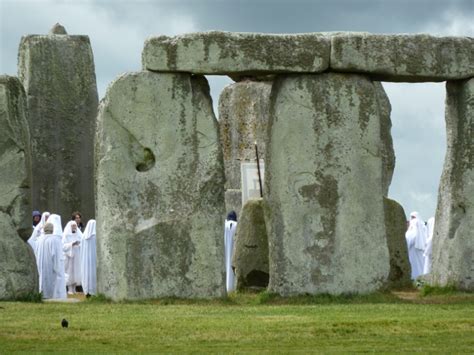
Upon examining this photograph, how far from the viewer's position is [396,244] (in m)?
35.3

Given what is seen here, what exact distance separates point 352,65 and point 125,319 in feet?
20.1

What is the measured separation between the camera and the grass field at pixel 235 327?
25.0 m

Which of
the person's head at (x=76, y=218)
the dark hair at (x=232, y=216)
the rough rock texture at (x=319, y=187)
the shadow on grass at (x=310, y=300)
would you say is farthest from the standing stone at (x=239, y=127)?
the rough rock texture at (x=319, y=187)

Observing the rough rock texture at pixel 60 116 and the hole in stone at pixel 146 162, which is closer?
the hole in stone at pixel 146 162

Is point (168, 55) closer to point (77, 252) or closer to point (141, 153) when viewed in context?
point (141, 153)

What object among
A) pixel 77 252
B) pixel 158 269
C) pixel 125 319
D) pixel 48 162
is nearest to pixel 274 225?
pixel 158 269

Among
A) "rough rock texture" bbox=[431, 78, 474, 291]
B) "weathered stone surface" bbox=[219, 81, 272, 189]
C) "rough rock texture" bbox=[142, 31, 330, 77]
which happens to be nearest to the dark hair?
"weathered stone surface" bbox=[219, 81, 272, 189]

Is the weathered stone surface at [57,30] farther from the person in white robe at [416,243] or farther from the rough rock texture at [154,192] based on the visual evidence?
the rough rock texture at [154,192]

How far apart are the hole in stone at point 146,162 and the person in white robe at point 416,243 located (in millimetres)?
13830

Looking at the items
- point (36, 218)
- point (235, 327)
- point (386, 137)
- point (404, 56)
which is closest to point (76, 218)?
point (36, 218)

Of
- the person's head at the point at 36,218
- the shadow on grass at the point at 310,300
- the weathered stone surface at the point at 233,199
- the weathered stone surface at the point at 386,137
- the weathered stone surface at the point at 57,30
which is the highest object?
the weathered stone surface at the point at 57,30

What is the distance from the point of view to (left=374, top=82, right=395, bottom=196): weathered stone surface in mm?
37500

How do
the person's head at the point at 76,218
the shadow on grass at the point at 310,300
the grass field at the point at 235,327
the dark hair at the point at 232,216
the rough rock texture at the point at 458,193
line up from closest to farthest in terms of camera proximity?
the grass field at the point at 235,327 < the shadow on grass at the point at 310,300 < the rough rock texture at the point at 458,193 < the dark hair at the point at 232,216 < the person's head at the point at 76,218

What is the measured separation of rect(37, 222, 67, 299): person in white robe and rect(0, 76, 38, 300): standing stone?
214 inches
